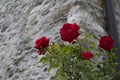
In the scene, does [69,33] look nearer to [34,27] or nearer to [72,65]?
[72,65]

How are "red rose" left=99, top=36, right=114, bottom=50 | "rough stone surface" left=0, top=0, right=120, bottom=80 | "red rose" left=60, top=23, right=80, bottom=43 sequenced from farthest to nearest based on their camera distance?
"rough stone surface" left=0, top=0, right=120, bottom=80 < "red rose" left=99, top=36, right=114, bottom=50 < "red rose" left=60, top=23, right=80, bottom=43

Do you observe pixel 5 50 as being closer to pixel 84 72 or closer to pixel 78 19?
pixel 78 19

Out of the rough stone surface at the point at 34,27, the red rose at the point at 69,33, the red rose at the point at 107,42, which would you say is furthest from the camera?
the rough stone surface at the point at 34,27

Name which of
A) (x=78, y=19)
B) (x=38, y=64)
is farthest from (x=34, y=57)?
(x=78, y=19)

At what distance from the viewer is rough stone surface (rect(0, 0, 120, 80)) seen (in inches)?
134

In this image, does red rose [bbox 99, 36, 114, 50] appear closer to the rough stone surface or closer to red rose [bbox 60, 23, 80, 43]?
red rose [bbox 60, 23, 80, 43]

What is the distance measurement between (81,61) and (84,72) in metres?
0.08

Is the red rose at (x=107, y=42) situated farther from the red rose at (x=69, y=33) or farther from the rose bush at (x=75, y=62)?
the red rose at (x=69, y=33)

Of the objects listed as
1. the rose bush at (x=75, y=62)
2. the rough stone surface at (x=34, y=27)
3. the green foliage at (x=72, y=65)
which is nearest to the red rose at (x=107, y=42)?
the rose bush at (x=75, y=62)

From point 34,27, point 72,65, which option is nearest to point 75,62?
point 72,65

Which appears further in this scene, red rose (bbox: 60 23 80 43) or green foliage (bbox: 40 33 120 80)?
green foliage (bbox: 40 33 120 80)

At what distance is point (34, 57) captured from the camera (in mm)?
3408

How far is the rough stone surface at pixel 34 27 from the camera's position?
11.1 ft

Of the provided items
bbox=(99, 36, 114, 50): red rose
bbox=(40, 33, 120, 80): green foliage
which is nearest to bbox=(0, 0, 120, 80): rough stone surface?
bbox=(40, 33, 120, 80): green foliage
